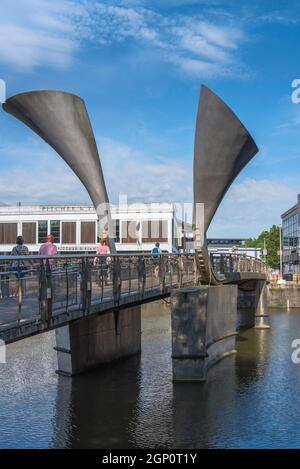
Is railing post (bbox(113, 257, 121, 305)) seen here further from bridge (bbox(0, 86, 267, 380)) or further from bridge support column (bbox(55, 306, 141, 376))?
bridge support column (bbox(55, 306, 141, 376))

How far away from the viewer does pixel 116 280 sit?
1609 cm

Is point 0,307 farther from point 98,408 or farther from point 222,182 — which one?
point 222,182

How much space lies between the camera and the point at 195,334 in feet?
64.3

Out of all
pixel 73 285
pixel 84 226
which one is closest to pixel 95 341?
pixel 73 285

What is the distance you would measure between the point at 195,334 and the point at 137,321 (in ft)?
19.8

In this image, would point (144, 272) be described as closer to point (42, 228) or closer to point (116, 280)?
point (116, 280)

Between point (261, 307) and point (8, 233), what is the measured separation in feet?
116

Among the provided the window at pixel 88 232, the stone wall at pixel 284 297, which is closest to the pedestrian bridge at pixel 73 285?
the stone wall at pixel 284 297

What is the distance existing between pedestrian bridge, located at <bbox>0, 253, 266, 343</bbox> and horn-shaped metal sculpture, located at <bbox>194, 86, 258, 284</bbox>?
7.69ft

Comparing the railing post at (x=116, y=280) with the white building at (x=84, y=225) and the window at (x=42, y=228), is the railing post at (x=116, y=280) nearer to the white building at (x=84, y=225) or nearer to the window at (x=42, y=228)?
the white building at (x=84, y=225)

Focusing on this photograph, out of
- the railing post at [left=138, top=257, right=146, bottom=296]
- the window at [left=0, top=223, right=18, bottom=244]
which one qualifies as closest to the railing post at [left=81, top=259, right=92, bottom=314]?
the railing post at [left=138, top=257, right=146, bottom=296]

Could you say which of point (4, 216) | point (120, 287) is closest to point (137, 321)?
point (120, 287)

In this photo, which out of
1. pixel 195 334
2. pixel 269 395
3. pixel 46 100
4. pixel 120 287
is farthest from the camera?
pixel 46 100

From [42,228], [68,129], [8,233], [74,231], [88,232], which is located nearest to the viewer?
[68,129]
